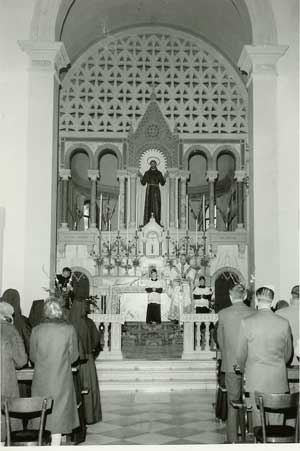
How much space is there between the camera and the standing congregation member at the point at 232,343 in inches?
254

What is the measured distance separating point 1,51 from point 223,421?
7.52 metres

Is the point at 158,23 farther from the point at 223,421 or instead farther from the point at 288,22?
the point at 223,421

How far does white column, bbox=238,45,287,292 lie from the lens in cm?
1091

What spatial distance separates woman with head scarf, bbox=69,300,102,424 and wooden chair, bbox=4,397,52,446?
230cm

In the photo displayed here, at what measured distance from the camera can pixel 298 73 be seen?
36.6ft

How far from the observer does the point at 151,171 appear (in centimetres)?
1781

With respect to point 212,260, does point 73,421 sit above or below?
below

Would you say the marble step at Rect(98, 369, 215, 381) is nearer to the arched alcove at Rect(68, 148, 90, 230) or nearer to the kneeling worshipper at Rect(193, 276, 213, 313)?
the kneeling worshipper at Rect(193, 276, 213, 313)

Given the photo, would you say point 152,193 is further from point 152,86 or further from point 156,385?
point 156,385

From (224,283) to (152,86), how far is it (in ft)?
20.7

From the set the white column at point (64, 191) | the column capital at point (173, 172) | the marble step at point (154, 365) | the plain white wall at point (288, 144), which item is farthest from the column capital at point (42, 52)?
the column capital at point (173, 172)

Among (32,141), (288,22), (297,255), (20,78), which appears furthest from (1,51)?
(297,255)

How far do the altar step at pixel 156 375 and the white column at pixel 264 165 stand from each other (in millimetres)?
1878

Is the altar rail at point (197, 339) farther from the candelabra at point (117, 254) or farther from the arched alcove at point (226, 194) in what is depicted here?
the arched alcove at point (226, 194)
